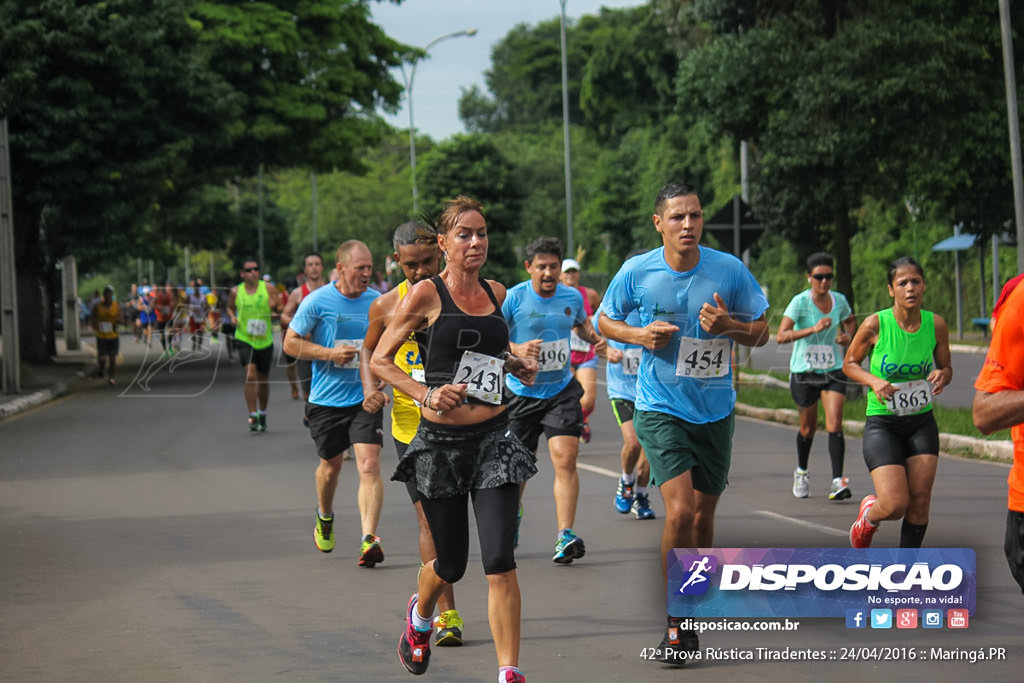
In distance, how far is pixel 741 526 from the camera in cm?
943

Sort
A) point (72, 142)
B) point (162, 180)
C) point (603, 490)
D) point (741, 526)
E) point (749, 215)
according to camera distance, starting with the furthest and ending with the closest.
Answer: point (162, 180)
point (72, 142)
point (749, 215)
point (603, 490)
point (741, 526)

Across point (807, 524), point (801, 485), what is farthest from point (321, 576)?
point (801, 485)

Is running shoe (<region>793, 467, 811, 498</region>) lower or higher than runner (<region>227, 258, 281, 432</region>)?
lower

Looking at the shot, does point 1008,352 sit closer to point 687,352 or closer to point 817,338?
point 687,352

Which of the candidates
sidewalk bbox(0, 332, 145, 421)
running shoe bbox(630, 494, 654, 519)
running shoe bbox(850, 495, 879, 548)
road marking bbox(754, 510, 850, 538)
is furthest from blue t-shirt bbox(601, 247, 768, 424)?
sidewalk bbox(0, 332, 145, 421)

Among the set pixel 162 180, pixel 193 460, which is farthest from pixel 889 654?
pixel 162 180

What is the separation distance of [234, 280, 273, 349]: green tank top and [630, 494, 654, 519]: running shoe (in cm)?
753

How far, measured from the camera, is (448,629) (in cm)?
642

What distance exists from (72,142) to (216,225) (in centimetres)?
2464

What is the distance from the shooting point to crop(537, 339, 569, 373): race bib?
8906 mm

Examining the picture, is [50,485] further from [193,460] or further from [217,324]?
[217,324]

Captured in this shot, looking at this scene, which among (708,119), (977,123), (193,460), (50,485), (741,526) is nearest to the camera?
(741,526)

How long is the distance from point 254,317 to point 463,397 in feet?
38.9

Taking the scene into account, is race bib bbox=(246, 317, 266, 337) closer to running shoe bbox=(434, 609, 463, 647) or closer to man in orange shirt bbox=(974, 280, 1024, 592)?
running shoe bbox=(434, 609, 463, 647)
